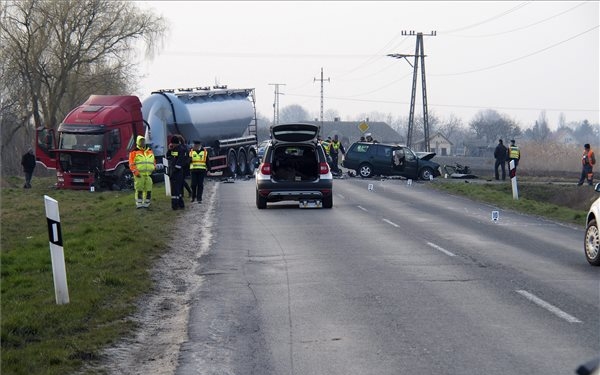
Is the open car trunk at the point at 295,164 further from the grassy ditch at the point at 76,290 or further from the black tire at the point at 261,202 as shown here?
the grassy ditch at the point at 76,290

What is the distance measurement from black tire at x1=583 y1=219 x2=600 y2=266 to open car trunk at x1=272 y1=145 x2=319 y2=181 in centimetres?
1155

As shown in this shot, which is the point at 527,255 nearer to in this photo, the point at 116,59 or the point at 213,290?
the point at 213,290

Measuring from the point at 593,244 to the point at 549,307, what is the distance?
3.93 m

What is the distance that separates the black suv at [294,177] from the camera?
80.2 ft

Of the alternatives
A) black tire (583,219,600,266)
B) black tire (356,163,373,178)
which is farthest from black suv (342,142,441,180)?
black tire (583,219,600,266)

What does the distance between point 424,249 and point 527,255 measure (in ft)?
5.51

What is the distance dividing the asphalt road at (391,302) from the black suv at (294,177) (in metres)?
4.15

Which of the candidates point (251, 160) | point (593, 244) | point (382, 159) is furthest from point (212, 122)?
point (593, 244)

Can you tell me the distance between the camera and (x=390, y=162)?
145 ft

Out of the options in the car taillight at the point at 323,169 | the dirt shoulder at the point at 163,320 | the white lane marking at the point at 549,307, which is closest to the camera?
the dirt shoulder at the point at 163,320

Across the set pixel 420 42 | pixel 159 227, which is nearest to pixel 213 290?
pixel 159 227

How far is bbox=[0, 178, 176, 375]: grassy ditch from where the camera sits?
26.0 ft

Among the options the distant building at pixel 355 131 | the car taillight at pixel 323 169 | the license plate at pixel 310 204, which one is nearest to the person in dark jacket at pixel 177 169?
the license plate at pixel 310 204

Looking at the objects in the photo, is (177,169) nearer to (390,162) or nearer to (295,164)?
(295,164)
